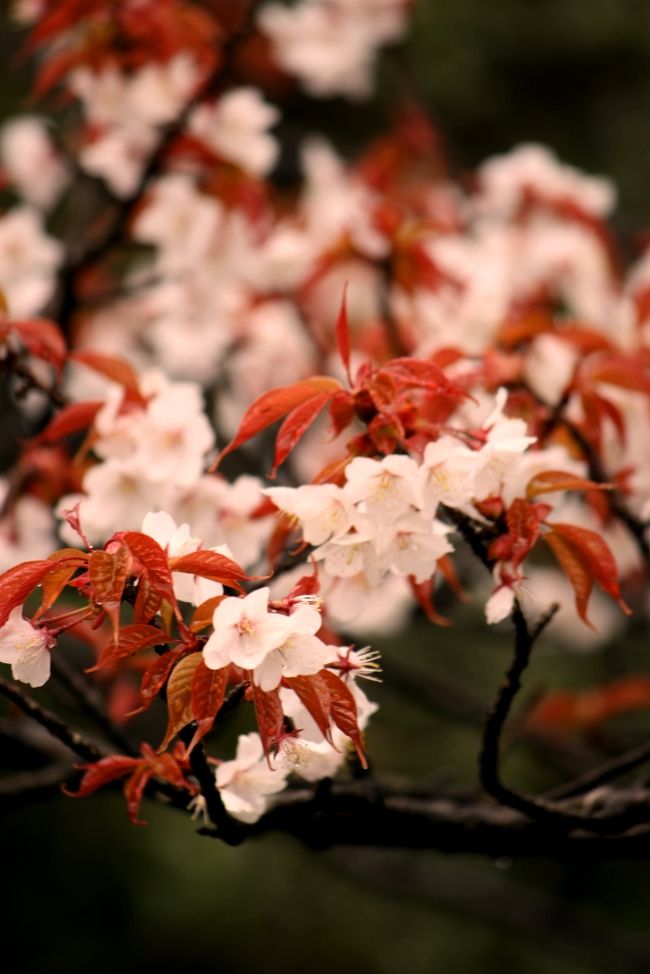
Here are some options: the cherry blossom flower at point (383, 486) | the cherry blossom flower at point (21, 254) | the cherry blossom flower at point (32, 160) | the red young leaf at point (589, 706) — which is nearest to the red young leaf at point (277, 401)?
→ the cherry blossom flower at point (383, 486)

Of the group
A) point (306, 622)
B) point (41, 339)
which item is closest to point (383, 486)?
point (306, 622)

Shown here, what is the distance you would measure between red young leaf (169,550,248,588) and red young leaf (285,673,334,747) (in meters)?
0.10

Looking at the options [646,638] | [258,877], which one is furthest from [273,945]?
[646,638]

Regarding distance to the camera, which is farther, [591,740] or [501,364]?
[591,740]

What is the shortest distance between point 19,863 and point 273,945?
1059mm

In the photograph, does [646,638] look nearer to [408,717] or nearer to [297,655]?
[408,717]

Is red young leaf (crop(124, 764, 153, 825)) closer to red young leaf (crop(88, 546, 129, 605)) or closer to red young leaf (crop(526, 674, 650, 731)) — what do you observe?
red young leaf (crop(88, 546, 129, 605))

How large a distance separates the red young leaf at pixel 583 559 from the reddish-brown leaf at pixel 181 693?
392 mm

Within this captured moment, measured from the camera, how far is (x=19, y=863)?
161 inches

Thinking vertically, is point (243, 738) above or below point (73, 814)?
above

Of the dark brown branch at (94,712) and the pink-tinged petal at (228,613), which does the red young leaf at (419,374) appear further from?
the dark brown branch at (94,712)

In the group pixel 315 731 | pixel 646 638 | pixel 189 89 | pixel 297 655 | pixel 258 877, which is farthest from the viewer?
pixel 258 877

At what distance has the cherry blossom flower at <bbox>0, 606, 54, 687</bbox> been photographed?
2.81 ft

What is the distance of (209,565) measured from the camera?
0.83 m
